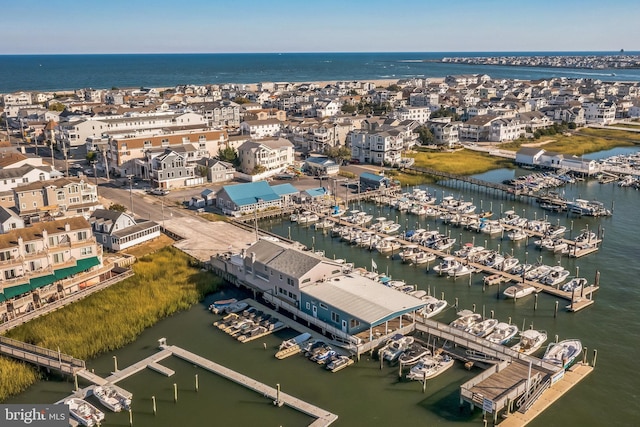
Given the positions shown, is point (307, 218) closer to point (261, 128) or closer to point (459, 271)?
point (459, 271)

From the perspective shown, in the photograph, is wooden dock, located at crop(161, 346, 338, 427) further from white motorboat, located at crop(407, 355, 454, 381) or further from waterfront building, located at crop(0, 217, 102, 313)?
waterfront building, located at crop(0, 217, 102, 313)

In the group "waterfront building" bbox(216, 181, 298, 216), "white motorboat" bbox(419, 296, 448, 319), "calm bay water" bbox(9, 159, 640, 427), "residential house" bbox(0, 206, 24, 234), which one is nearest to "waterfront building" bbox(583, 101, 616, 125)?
"waterfront building" bbox(216, 181, 298, 216)

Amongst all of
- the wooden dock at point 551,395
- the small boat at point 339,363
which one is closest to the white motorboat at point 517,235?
the wooden dock at point 551,395

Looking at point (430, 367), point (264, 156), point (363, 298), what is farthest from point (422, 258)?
point (264, 156)

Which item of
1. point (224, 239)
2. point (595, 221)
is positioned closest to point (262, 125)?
point (224, 239)

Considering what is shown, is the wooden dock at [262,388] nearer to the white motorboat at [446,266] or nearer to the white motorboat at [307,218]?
the white motorboat at [446,266]

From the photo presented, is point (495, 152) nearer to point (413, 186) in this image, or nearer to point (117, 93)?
point (413, 186)
